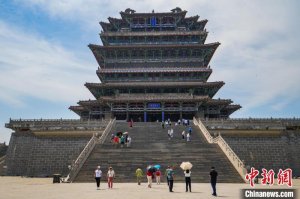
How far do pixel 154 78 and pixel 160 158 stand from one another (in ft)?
77.2

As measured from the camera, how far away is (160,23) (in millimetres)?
54188

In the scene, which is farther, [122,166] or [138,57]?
[138,57]

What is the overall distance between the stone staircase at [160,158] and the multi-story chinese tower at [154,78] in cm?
1327

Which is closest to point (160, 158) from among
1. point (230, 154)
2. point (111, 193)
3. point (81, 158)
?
point (230, 154)

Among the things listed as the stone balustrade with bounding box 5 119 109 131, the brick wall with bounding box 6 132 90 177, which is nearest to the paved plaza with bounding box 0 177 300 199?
the brick wall with bounding box 6 132 90 177

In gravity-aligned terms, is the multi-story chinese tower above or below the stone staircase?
above

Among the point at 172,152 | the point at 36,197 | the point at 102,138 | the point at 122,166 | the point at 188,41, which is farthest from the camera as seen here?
the point at 188,41

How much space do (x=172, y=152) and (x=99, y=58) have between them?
27.8 meters

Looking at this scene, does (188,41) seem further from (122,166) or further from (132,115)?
(122,166)

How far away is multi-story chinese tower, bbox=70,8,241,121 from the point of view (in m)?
47.2

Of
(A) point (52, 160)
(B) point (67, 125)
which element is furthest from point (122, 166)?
(B) point (67, 125)

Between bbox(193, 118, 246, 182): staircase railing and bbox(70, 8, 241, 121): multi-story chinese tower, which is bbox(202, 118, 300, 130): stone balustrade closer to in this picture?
bbox(193, 118, 246, 182): staircase railing

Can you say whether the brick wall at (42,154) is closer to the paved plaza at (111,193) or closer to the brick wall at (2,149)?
the brick wall at (2,149)

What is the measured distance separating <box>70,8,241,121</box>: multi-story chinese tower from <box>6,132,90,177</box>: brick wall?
11720 millimetres
